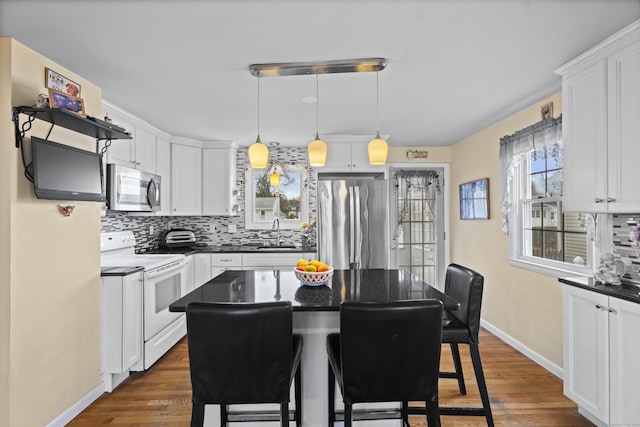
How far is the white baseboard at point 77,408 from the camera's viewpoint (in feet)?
6.82

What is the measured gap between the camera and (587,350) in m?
2.03

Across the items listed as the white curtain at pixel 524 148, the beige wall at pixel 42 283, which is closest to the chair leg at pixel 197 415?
the beige wall at pixel 42 283

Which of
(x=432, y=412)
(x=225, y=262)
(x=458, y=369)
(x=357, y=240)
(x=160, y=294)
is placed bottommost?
(x=458, y=369)

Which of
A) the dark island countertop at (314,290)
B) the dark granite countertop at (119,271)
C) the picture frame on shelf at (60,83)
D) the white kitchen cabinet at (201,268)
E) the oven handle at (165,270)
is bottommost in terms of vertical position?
the white kitchen cabinet at (201,268)

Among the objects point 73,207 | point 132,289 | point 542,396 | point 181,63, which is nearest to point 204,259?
point 132,289

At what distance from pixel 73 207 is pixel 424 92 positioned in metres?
2.71

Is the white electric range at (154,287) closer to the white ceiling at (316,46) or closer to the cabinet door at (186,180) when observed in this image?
the cabinet door at (186,180)

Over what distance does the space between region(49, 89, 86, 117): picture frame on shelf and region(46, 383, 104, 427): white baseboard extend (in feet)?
6.16

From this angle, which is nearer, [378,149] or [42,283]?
[42,283]

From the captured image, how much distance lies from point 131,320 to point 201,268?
1.51m

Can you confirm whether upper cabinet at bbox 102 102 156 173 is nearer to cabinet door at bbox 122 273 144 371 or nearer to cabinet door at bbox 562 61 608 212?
cabinet door at bbox 122 273 144 371

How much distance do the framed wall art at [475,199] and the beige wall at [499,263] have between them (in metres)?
0.07

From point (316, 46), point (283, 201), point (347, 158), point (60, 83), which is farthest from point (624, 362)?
point (283, 201)

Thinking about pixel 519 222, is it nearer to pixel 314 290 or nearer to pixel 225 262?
pixel 314 290
